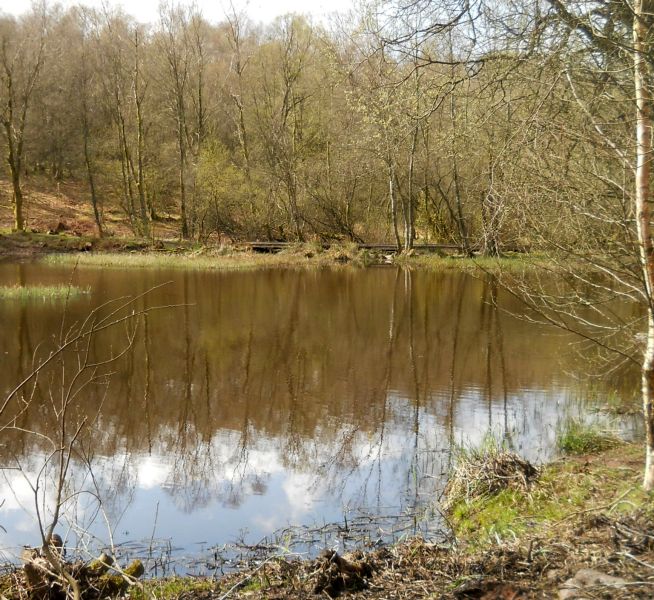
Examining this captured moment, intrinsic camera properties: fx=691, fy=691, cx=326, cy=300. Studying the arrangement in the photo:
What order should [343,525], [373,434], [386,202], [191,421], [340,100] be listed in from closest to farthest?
[343,525], [373,434], [191,421], [340,100], [386,202]

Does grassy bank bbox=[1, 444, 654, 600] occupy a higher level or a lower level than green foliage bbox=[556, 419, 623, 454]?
higher

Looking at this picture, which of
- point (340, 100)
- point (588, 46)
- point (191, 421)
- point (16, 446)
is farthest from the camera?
point (340, 100)

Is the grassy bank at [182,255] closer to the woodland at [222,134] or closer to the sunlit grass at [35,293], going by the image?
the woodland at [222,134]

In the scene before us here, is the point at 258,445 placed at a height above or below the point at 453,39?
below

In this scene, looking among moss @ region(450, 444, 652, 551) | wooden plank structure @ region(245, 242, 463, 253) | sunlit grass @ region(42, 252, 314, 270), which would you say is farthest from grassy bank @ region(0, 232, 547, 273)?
moss @ region(450, 444, 652, 551)

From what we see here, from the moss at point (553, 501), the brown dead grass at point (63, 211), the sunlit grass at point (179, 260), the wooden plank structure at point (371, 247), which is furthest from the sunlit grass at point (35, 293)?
the brown dead grass at point (63, 211)

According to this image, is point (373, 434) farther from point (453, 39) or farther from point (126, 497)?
point (453, 39)

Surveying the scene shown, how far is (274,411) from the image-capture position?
8.66 meters

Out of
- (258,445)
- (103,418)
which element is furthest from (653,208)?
(103,418)

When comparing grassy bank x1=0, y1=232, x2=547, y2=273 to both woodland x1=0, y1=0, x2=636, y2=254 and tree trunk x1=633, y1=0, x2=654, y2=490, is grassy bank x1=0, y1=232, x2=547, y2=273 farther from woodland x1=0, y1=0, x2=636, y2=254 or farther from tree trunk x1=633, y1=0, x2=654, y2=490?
tree trunk x1=633, y1=0, x2=654, y2=490

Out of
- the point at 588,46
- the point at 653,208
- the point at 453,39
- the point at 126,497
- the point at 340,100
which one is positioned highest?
the point at 340,100

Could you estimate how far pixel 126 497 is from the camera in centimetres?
595

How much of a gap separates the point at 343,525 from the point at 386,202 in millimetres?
26622

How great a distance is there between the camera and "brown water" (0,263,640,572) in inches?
225
